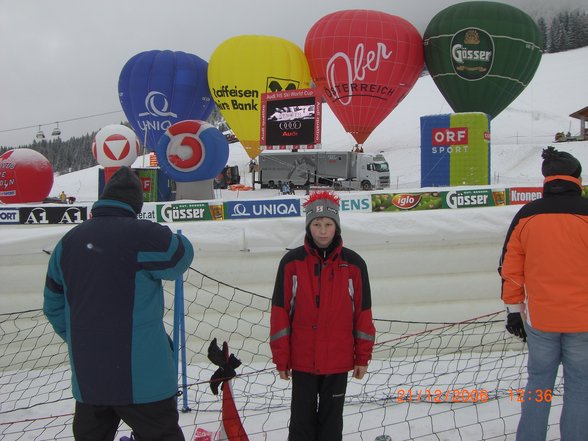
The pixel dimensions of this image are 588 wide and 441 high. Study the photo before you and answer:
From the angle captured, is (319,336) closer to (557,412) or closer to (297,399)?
(297,399)

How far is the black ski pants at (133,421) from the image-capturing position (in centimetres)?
209

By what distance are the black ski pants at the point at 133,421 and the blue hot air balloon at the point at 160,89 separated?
14446mm

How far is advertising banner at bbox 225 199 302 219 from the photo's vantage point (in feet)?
19.3

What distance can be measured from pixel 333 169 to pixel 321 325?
75.9ft

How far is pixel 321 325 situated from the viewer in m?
2.51

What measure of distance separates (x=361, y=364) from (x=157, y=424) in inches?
39.0

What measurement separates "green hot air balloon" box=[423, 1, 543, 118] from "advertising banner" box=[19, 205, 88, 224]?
13138mm

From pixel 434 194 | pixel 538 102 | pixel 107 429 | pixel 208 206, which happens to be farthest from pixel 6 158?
pixel 538 102

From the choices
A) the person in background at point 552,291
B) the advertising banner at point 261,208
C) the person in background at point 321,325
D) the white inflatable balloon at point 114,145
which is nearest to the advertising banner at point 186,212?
the advertising banner at point 261,208

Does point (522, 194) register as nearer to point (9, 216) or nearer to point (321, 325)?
point (321, 325)

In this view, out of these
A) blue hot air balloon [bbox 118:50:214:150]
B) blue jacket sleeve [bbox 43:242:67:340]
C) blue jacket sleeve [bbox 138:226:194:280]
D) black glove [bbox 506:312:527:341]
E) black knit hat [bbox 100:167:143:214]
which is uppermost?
blue hot air balloon [bbox 118:50:214:150]

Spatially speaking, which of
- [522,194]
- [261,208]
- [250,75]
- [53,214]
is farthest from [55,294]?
[250,75]

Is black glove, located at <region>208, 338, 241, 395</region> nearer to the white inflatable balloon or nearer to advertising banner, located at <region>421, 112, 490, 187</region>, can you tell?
the white inflatable balloon

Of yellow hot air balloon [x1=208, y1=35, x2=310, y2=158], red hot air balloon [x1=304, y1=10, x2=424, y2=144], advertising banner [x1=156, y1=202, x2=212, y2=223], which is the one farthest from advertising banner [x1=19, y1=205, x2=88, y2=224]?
red hot air balloon [x1=304, y1=10, x2=424, y2=144]
